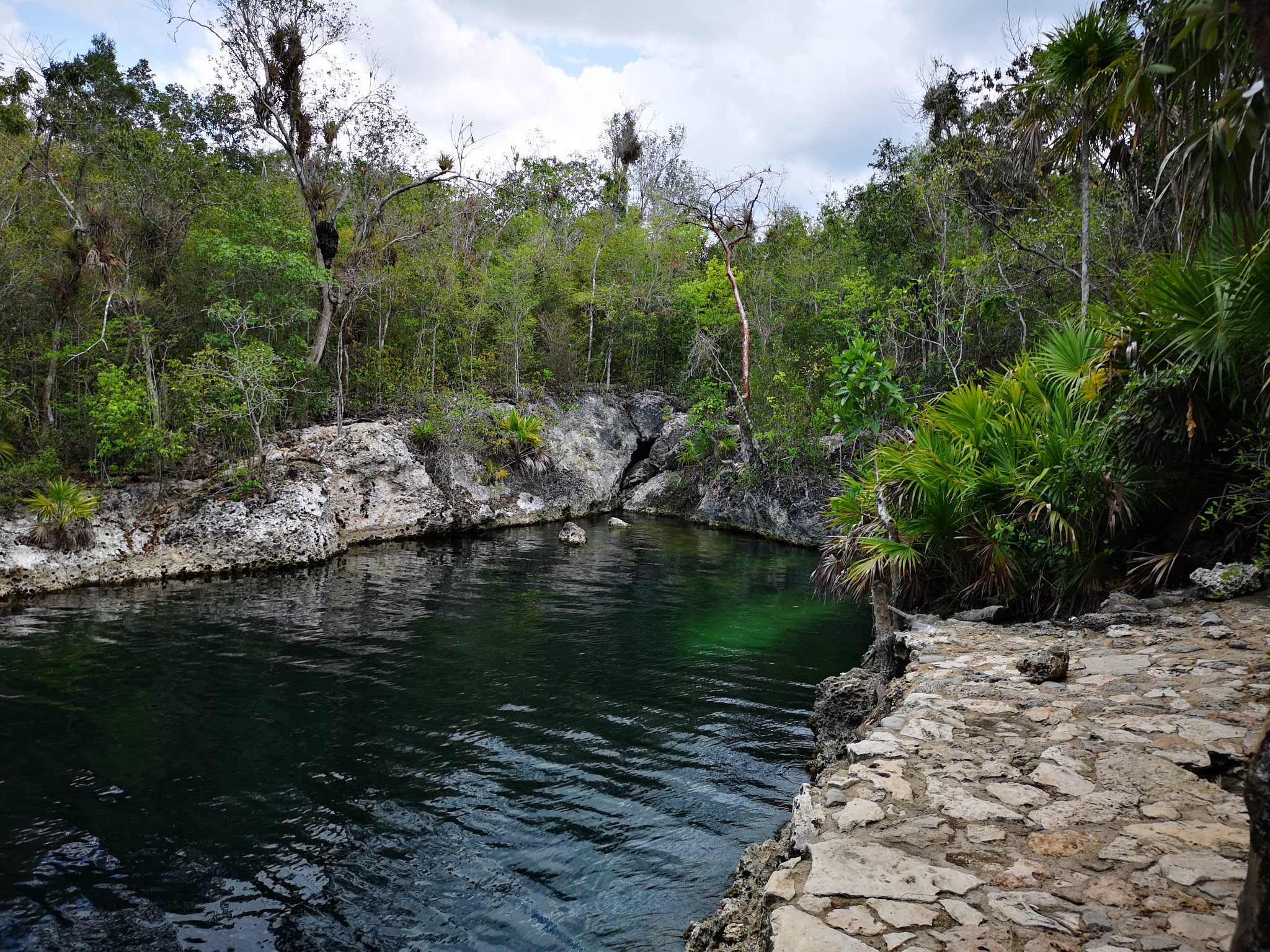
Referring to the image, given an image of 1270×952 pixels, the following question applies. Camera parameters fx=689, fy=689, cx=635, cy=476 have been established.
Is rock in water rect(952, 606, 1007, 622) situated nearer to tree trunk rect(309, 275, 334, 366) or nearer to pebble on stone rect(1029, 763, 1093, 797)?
pebble on stone rect(1029, 763, 1093, 797)

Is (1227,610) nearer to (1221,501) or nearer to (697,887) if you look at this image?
(1221,501)

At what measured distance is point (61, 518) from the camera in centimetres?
1198

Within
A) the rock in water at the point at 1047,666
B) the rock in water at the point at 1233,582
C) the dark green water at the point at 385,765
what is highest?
the rock in water at the point at 1233,582

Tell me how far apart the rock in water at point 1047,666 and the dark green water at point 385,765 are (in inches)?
84.9

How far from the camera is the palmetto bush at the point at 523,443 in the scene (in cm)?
2208

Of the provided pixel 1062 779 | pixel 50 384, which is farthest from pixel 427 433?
pixel 1062 779

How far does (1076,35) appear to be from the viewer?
289 inches

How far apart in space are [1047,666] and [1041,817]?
1.98 metres

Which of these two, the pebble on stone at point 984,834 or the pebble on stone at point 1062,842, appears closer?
the pebble on stone at point 1062,842

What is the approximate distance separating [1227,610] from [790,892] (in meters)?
5.02

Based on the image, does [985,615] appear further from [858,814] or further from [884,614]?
[858,814]

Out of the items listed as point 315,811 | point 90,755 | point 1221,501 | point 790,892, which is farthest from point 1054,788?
point 90,755

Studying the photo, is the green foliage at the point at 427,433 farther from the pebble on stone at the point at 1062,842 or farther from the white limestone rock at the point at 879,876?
the pebble on stone at the point at 1062,842

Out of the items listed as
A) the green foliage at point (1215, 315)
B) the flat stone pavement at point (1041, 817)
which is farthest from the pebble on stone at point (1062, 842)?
the green foliage at point (1215, 315)
